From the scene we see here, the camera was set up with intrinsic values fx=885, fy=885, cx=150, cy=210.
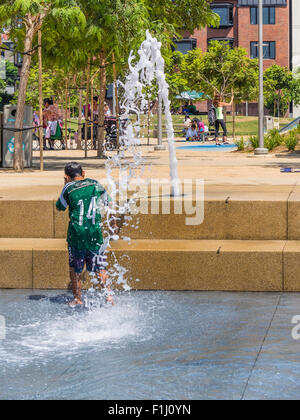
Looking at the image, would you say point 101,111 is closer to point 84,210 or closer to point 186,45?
point 84,210

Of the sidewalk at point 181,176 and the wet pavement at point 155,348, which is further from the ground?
the sidewalk at point 181,176

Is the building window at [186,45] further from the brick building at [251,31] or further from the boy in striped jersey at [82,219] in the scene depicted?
the boy in striped jersey at [82,219]

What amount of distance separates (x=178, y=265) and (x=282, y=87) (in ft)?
224

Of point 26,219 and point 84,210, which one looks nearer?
point 84,210

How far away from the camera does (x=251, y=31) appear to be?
83125 mm

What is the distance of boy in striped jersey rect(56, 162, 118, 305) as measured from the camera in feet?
28.0

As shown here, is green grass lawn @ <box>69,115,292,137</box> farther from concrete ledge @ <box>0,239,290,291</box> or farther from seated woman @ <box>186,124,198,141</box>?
concrete ledge @ <box>0,239,290,291</box>

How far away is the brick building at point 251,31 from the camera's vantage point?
82188 millimetres

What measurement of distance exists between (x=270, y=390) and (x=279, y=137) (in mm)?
23076

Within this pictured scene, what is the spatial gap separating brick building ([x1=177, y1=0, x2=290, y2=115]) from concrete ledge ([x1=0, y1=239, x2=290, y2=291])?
237 feet

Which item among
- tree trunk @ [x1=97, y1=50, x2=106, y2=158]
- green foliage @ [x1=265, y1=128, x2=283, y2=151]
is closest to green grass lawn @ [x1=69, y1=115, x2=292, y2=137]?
green foliage @ [x1=265, y1=128, x2=283, y2=151]

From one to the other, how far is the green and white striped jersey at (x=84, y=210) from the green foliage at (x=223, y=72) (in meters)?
44.2

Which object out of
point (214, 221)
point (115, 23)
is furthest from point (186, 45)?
point (214, 221)

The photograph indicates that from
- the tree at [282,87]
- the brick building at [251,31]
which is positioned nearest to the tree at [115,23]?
the tree at [282,87]
